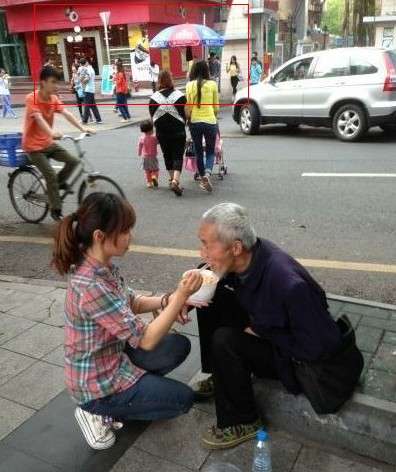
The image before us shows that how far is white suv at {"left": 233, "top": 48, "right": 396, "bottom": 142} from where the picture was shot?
928 cm

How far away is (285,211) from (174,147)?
1.87m

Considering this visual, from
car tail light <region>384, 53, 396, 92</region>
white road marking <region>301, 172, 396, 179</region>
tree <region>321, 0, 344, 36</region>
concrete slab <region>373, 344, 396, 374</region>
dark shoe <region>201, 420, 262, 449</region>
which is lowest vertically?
white road marking <region>301, 172, 396, 179</region>

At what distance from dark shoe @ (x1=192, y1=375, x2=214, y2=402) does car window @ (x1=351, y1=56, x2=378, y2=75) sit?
328 inches

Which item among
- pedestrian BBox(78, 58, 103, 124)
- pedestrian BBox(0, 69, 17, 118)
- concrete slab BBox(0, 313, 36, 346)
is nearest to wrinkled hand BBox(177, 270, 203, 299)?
concrete slab BBox(0, 313, 36, 346)

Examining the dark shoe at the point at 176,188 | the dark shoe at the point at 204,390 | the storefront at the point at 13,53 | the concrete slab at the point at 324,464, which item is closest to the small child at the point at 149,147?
the dark shoe at the point at 176,188

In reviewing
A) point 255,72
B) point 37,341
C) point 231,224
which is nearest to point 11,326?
point 37,341

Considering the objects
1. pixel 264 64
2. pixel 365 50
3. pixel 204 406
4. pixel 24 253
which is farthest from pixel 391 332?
pixel 264 64

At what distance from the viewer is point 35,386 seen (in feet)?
9.50

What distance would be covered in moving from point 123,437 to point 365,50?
9.09m

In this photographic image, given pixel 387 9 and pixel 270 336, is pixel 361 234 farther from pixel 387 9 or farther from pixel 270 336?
pixel 387 9

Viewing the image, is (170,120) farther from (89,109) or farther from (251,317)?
(89,109)

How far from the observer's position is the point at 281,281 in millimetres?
2092

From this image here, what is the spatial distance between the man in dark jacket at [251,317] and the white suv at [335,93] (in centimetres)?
719

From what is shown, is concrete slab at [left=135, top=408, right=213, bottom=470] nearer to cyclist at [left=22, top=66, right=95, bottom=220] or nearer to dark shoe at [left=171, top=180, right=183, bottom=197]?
cyclist at [left=22, top=66, right=95, bottom=220]
